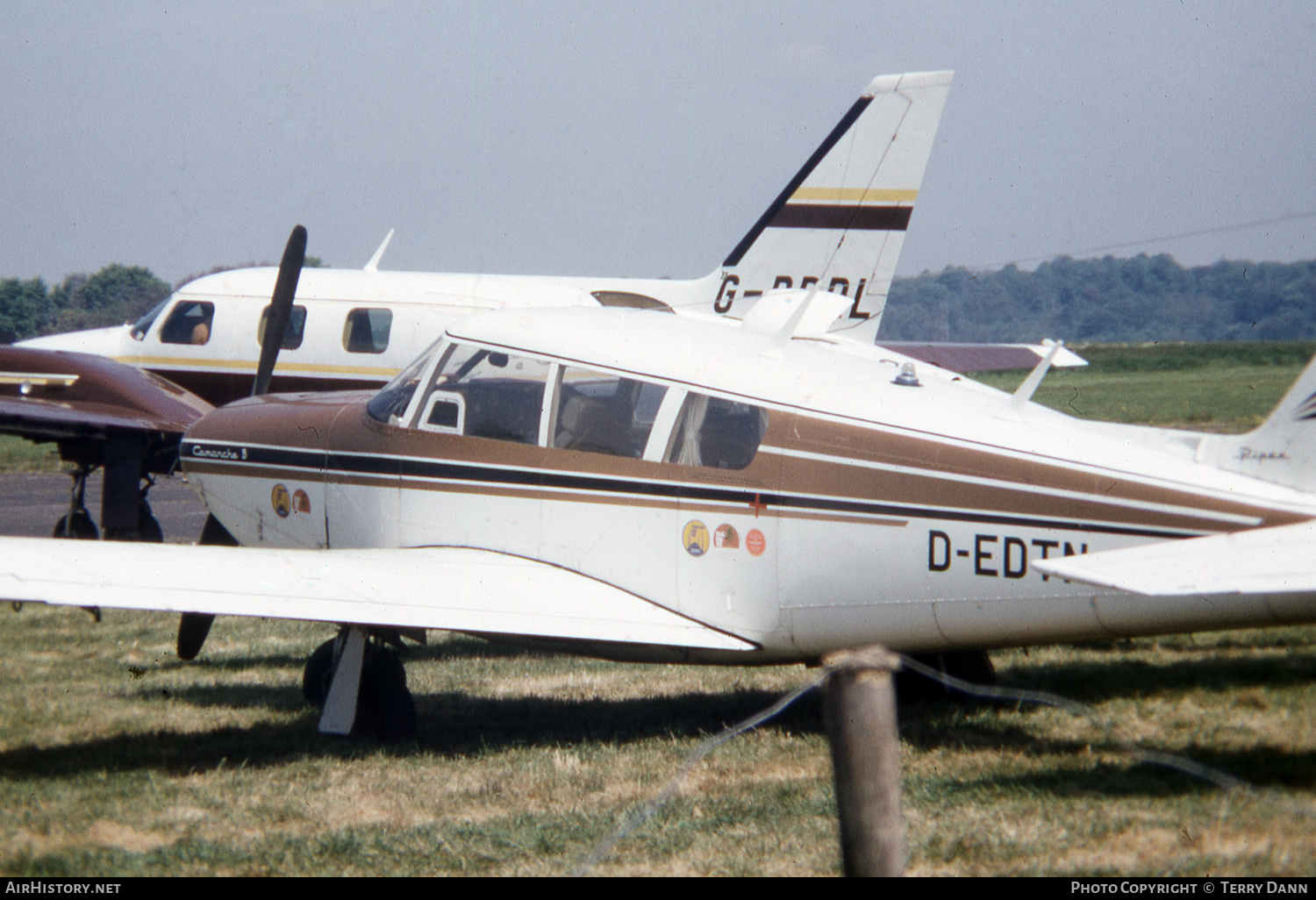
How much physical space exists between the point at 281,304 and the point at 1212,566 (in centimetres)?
888

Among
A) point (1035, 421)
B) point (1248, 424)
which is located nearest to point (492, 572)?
point (1035, 421)

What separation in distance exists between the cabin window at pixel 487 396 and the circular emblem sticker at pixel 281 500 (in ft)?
4.48

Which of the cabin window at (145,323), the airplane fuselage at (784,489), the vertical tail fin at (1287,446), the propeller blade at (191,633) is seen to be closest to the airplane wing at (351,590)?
the airplane fuselage at (784,489)

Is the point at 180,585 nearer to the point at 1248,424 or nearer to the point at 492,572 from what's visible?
the point at 492,572

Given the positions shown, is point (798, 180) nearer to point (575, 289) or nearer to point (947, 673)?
point (575, 289)

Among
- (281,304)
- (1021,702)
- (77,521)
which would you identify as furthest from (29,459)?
(1021,702)

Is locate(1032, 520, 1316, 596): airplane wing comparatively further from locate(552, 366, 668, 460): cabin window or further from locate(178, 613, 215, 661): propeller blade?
locate(178, 613, 215, 661): propeller blade

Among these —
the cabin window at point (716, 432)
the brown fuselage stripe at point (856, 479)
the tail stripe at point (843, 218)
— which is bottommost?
the brown fuselage stripe at point (856, 479)

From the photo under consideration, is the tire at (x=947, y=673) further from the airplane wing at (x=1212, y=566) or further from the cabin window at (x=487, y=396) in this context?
the cabin window at (x=487, y=396)

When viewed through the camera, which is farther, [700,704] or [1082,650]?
[1082,650]

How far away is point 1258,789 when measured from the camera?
491 cm

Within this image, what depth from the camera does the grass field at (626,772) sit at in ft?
15.8

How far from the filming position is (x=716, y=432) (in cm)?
643

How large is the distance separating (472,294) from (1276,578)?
1261 cm
